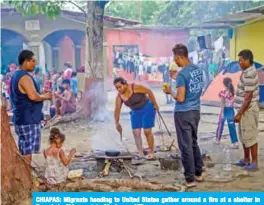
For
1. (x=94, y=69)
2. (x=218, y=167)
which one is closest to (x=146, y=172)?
(x=218, y=167)

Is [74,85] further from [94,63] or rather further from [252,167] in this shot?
[252,167]

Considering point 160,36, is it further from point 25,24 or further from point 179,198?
point 179,198

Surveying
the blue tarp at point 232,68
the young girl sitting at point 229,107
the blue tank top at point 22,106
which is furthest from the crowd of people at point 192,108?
the blue tarp at point 232,68

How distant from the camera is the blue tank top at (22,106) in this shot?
378 cm

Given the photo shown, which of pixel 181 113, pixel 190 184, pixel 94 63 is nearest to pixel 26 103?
pixel 181 113

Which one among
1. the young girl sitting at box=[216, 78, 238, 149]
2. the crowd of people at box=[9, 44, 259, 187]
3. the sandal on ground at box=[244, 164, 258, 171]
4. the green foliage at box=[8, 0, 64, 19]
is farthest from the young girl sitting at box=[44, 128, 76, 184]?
the green foliage at box=[8, 0, 64, 19]

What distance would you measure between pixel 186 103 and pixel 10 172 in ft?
4.56

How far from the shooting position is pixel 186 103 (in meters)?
3.71

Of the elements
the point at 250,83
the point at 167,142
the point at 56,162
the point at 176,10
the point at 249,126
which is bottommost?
the point at 167,142

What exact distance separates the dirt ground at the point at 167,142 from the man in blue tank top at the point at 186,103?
279mm

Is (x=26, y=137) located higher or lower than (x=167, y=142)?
higher

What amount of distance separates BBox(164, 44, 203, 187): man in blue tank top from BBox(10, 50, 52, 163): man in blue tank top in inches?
40.0

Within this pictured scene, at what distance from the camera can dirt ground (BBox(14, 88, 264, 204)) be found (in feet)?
13.1

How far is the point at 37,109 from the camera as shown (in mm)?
3877
